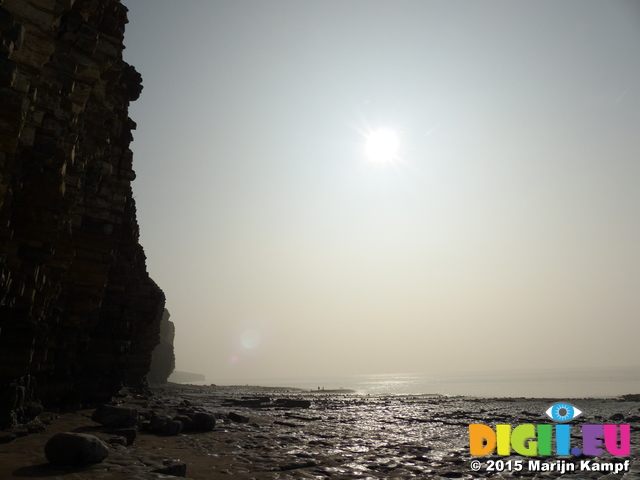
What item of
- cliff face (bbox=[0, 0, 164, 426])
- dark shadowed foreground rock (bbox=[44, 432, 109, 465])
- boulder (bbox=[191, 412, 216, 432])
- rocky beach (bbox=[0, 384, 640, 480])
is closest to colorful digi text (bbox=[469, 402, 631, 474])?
rocky beach (bbox=[0, 384, 640, 480])

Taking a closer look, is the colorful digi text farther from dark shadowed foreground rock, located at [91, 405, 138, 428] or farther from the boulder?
dark shadowed foreground rock, located at [91, 405, 138, 428]

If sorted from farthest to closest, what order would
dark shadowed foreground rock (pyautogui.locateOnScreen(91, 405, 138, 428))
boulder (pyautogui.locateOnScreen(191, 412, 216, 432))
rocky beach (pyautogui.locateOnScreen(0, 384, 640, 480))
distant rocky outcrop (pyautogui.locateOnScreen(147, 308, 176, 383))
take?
distant rocky outcrop (pyautogui.locateOnScreen(147, 308, 176, 383)) → boulder (pyautogui.locateOnScreen(191, 412, 216, 432)) → dark shadowed foreground rock (pyautogui.locateOnScreen(91, 405, 138, 428)) → rocky beach (pyautogui.locateOnScreen(0, 384, 640, 480))

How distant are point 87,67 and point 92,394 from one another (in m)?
14.7

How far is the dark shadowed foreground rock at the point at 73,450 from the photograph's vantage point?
7.43 metres

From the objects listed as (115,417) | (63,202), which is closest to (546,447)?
(115,417)

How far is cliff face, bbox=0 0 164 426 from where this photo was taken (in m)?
10.5

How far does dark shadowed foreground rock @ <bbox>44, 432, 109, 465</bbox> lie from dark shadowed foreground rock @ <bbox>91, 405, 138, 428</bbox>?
490cm

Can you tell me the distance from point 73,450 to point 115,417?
5.42 meters

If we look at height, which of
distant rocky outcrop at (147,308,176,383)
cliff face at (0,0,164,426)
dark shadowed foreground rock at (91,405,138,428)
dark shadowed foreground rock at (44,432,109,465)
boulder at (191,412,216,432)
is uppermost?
cliff face at (0,0,164,426)

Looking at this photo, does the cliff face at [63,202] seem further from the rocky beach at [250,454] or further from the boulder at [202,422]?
the boulder at [202,422]

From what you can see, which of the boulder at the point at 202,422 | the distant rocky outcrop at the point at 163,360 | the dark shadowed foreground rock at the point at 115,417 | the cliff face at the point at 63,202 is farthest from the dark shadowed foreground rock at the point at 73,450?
the distant rocky outcrop at the point at 163,360

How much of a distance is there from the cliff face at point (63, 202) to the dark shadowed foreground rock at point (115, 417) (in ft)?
7.15

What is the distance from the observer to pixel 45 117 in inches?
481

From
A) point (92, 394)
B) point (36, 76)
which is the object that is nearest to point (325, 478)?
point (36, 76)
